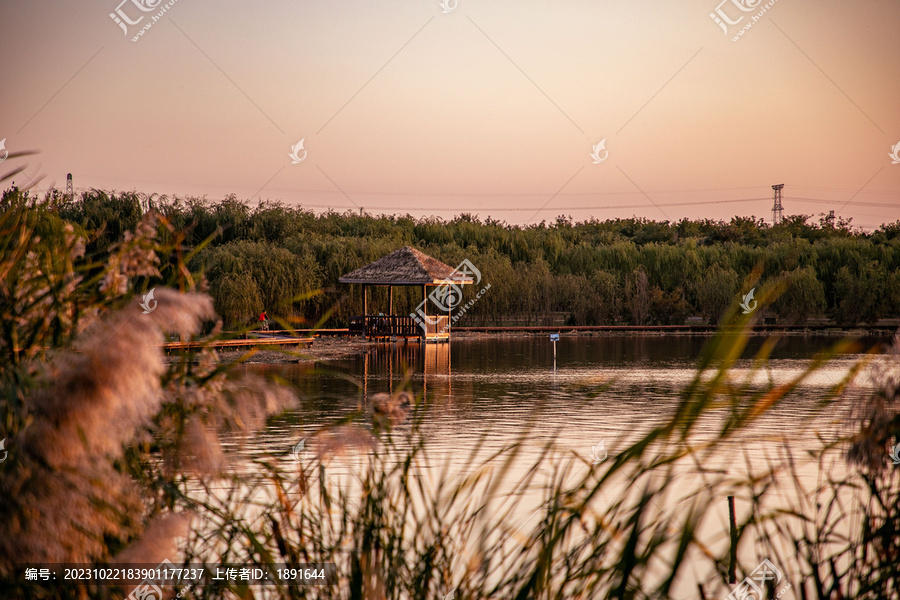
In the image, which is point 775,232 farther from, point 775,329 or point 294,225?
point 294,225

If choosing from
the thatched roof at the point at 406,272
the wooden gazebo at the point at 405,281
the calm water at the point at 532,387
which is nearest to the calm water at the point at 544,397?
the calm water at the point at 532,387

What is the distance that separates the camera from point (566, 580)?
6.50 feet

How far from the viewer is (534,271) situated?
3622cm

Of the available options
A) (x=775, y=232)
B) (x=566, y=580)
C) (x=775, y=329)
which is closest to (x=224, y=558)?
(x=566, y=580)

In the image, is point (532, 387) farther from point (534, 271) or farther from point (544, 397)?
point (534, 271)

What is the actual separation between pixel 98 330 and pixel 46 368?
1.38ft

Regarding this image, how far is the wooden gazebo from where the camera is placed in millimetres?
26438

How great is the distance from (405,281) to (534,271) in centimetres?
1118

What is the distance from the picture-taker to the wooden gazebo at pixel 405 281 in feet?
86.7

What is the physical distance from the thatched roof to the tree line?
9.03 feet

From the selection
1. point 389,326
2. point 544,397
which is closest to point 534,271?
point 389,326

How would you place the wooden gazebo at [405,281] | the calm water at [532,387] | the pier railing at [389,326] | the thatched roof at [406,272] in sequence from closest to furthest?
the calm water at [532,387]
the thatched roof at [406,272]
the wooden gazebo at [405,281]
the pier railing at [389,326]

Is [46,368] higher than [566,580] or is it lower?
higher

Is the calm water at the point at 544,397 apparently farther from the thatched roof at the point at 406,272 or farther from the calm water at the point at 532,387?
the thatched roof at the point at 406,272
